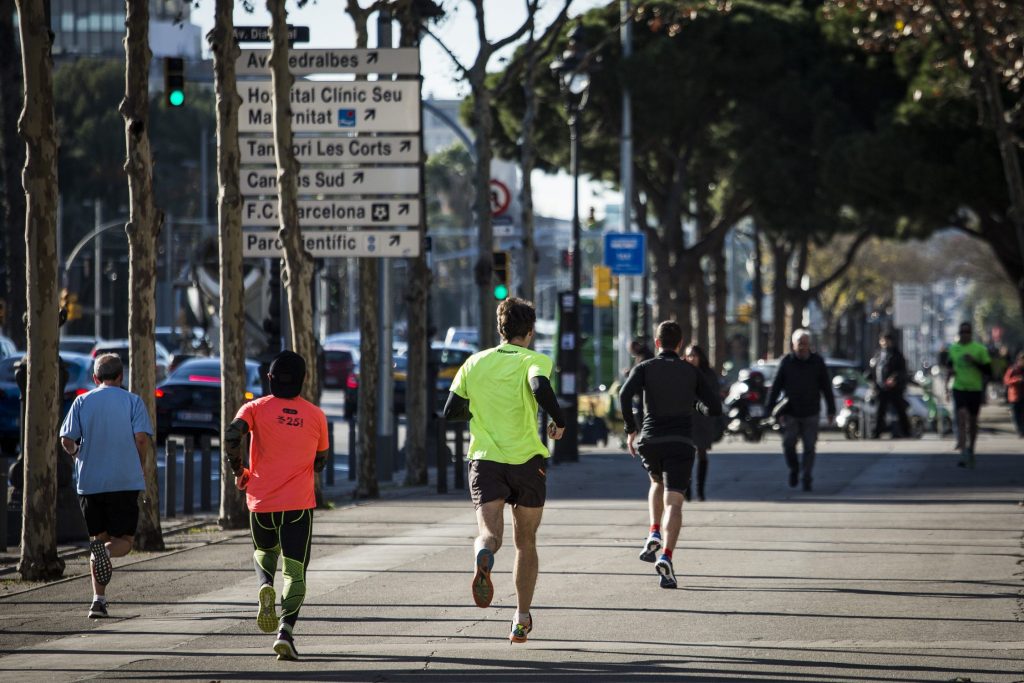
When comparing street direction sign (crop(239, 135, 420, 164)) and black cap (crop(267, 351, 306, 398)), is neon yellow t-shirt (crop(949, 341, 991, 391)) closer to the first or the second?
street direction sign (crop(239, 135, 420, 164))

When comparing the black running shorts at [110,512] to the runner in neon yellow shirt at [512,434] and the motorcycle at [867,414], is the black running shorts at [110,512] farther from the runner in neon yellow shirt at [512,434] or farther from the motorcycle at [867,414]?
the motorcycle at [867,414]

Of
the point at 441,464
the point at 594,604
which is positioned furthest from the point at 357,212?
the point at 594,604

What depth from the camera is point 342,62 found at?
61.9 ft

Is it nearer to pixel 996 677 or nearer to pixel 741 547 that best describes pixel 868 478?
pixel 741 547

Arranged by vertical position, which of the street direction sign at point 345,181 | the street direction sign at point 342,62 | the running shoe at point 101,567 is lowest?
the running shoe at point 101,567

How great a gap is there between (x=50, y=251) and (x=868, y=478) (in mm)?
12545

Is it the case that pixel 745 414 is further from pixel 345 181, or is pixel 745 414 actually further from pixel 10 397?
pixel 345 181

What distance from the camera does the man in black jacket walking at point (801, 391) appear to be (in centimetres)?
1922

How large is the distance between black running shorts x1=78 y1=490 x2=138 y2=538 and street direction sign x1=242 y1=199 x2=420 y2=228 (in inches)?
344

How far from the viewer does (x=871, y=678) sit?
7766mm

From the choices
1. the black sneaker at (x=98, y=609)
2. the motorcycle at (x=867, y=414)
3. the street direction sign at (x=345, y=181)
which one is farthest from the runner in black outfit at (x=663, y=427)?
the motorcycle at (x=867, y=414)

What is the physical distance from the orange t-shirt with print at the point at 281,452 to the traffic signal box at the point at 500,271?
50.1 feet

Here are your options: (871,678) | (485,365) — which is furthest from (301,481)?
(871,678)

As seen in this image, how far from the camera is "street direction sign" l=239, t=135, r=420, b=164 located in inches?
752
